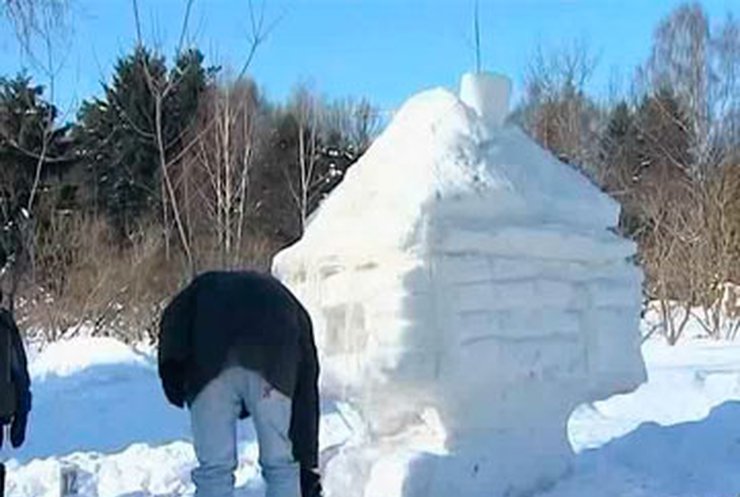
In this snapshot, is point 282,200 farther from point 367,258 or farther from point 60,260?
point 367,258

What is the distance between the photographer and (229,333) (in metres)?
5.84

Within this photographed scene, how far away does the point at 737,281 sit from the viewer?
21.9 m

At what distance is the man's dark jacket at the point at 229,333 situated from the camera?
19.2ft

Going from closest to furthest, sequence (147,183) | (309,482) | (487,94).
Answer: (309,482) → (487,94) → (147,183)

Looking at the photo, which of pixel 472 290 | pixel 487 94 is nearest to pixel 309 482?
pixel 472 290

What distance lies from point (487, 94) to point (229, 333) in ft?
10.1

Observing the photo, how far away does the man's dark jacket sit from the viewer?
5.85m

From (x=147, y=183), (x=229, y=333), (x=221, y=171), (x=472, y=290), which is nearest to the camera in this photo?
(x=229, y=333)

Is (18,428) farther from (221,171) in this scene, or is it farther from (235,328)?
(221,171)

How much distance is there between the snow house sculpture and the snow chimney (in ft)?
0.03

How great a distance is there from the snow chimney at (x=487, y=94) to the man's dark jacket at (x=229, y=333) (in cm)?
266

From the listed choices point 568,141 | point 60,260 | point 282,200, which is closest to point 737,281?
point 60,260

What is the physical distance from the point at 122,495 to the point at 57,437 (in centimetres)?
273

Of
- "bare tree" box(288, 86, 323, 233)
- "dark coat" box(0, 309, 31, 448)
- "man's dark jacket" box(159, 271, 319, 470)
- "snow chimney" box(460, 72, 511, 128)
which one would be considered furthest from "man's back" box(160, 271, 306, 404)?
"bare tree" box(288, 86, 323, 233)
